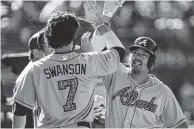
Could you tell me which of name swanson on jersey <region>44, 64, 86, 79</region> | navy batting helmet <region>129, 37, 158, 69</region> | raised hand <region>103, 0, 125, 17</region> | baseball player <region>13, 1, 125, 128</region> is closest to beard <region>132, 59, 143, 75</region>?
navy batting helmet <region>129, 37, 158, 69</region>

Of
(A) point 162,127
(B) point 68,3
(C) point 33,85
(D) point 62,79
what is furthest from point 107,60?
(B) point 68,3

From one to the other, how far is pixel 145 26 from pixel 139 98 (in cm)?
979

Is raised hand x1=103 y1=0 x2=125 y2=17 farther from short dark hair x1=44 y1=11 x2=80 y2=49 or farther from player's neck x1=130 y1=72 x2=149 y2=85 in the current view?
player's neck x1=130 y1=72 x2=149 y2=85

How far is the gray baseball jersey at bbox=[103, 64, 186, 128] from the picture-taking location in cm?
409

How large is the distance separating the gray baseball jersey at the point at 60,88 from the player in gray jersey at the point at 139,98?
70 centimetres

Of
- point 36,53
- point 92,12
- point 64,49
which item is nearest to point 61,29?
point 64,49

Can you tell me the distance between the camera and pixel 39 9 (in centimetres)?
1377

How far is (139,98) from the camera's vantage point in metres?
4.17

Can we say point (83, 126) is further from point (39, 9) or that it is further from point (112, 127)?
point (39, 9)

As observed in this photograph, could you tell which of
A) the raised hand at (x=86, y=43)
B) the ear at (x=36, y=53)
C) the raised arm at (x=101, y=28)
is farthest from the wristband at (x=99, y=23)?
the ear at (x=36, y=53)

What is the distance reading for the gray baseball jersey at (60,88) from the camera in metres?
3.19

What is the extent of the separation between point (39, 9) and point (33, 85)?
35.4 ft

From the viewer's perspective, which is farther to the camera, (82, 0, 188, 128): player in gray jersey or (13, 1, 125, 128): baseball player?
(82, 0, 188, 128): player in gray jersey

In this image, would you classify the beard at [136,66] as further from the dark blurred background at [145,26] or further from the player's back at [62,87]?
the dark blurred background at [145,26]
